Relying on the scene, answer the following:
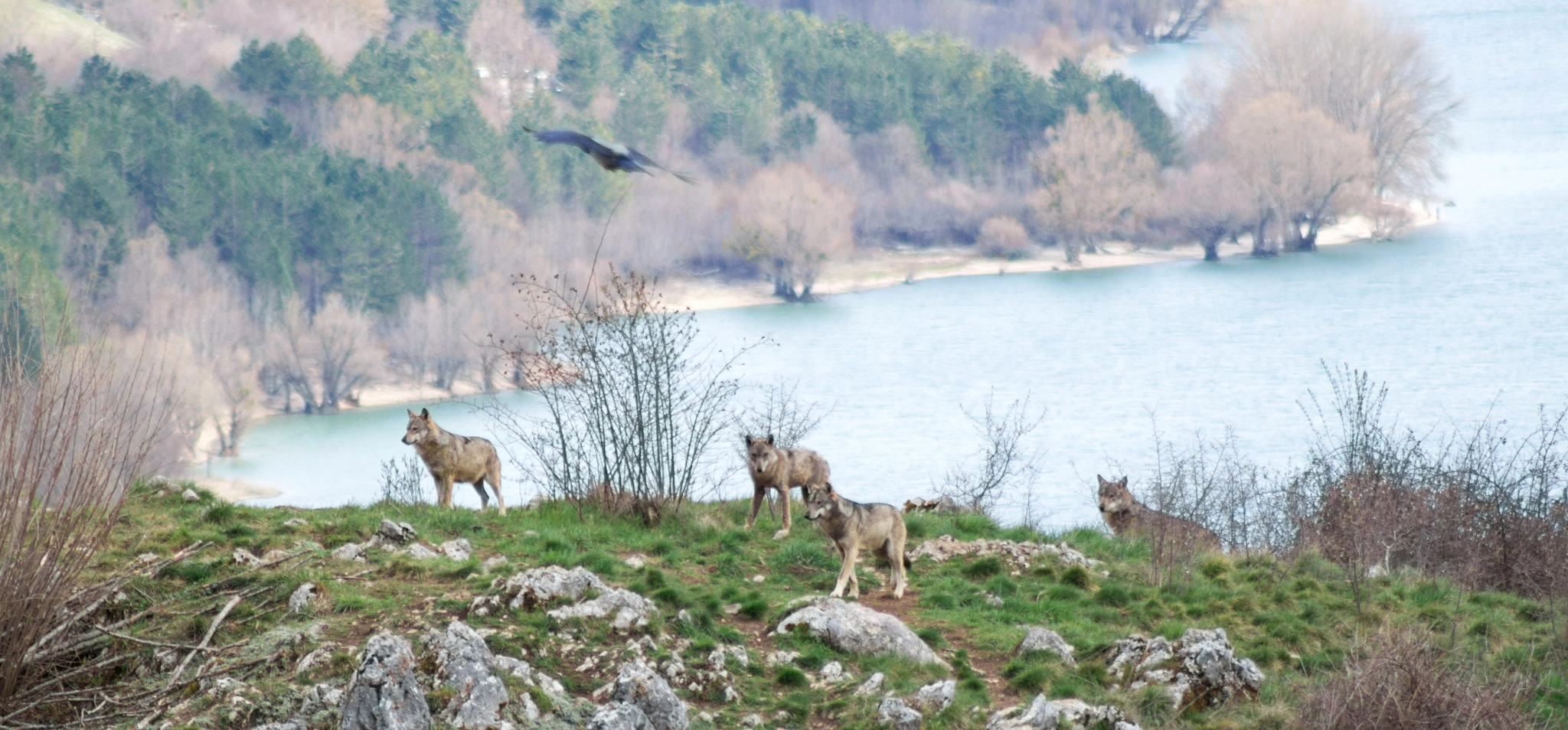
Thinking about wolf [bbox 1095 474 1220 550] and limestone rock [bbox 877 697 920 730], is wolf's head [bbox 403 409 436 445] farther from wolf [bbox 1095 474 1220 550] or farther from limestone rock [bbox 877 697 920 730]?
wolf [bbox 1095 474 1220 550]

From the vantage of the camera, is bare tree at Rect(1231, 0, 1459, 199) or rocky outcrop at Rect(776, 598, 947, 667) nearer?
rocky outcrop at Rect(776, 598, 947, 667)

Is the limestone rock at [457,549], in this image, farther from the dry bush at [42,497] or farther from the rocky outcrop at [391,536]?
the dry bush at [42,497]

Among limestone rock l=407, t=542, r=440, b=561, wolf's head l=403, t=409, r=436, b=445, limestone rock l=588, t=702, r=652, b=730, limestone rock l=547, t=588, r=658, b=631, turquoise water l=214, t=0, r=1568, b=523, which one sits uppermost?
wolf's head l=403, t=409, r=436, b=445

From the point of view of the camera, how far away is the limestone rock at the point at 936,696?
9531 mm

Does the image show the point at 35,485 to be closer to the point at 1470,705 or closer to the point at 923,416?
the point at 1470,705

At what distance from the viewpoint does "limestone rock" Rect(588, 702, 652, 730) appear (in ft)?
26.8

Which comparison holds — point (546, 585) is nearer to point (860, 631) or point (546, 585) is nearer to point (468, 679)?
point (468, 679)

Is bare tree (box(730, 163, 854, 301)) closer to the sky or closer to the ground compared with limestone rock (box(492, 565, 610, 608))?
closer to the sky

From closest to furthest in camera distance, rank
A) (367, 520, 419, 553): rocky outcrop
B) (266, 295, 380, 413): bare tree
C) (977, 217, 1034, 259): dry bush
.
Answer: (367, 520, 419, 553): rocky outcrop
(266, 295, 380, 413): bare tree
(977, 217, 1034, 259): dry bush

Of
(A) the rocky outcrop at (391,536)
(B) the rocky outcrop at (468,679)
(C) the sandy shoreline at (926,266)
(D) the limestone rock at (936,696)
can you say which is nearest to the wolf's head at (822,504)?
(D) the limestone rock at (936,696)

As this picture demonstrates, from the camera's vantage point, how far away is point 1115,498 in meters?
17.2

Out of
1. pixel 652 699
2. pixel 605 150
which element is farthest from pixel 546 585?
pixel 605 150

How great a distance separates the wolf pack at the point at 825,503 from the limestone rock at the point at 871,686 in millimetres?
1781

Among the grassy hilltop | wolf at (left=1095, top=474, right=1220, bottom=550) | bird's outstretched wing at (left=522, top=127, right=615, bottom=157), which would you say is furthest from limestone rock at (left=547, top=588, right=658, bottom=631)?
wolf at (left=1095, top=474, right=1220, bottom=550)
